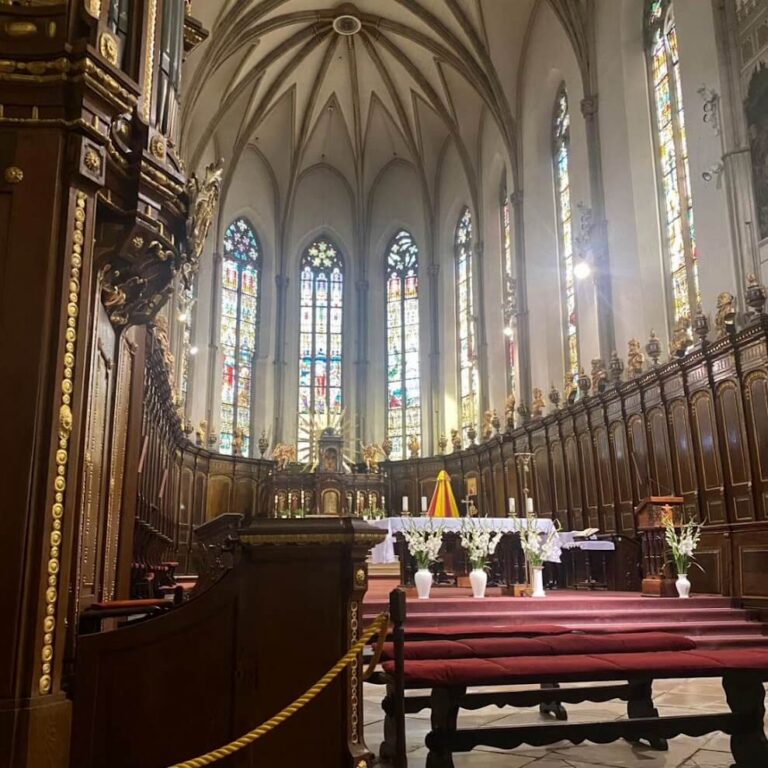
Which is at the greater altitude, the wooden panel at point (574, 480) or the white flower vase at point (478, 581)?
the wooden panel at point (574, 480)

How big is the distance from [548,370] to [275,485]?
8.27 m

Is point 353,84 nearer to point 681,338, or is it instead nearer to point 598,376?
point 598,376

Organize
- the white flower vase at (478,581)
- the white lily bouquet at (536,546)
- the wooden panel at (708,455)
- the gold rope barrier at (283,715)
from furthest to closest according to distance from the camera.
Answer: the wooden panel at (708,455), the white flower vase at (478,581), the white lily bouquet at (536,546), the gold rope barrier at (283,715)

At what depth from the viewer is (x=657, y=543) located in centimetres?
1098

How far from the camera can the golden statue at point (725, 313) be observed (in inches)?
435

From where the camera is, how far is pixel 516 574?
14.0m

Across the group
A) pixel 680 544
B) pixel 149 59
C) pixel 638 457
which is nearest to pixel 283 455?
pixel 638 457

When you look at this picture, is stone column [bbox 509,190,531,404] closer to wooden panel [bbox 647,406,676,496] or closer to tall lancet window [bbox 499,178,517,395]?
tall lancet window [bbox 499,178,517,395]

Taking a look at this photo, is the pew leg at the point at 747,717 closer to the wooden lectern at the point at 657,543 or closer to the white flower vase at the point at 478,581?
the white flower vase at the point at 478,581

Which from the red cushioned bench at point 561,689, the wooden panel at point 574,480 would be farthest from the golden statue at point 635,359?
the red cushioned bench at point 561,689

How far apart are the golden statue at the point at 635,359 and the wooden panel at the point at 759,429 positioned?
2.87 meters

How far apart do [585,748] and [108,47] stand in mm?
5043

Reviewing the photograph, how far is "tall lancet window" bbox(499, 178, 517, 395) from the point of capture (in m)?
20.1

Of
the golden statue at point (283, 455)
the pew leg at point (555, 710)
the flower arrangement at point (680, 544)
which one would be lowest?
the pew leg at point (555, 710)
